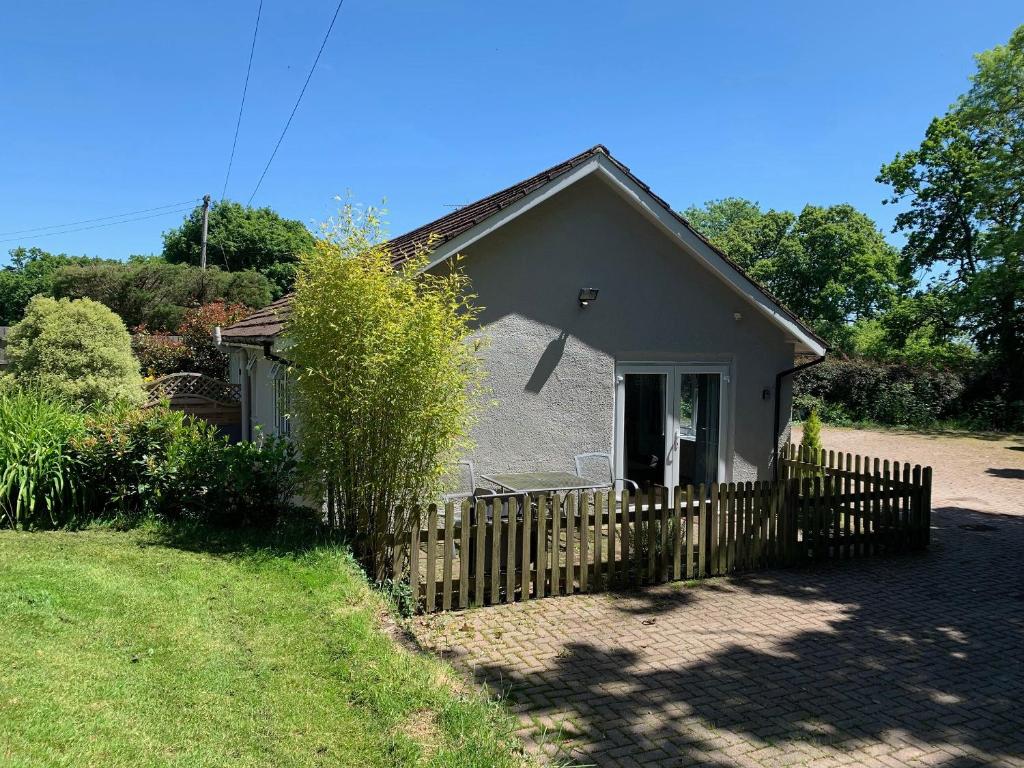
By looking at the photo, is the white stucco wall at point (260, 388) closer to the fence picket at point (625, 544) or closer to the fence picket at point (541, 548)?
the fence picket at point (541, 548)

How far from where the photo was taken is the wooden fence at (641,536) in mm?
6812

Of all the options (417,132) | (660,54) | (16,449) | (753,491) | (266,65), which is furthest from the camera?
Result: (660,54)

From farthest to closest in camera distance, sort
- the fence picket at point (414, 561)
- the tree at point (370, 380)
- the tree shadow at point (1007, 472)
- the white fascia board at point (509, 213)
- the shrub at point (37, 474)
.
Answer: the tree shadow at point (1007, 472) → the white fascia board at point (509, 213) → the shrub at point (37, 474) → the fence picket at point (414, 561) → the tree at point (370, 380)

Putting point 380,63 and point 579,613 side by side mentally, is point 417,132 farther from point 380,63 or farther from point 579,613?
point 579,613

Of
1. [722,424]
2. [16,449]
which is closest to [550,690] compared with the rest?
[16,449]

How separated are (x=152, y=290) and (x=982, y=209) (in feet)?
115

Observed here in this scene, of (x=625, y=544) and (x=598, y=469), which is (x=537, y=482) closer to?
(x=625, y=544)

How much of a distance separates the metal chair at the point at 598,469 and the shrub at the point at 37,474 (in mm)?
6293

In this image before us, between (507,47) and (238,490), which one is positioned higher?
(507,47)

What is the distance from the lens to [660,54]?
1387 cm

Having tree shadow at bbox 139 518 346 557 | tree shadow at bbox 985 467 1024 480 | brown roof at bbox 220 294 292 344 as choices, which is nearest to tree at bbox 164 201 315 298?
brown roof at bbox 220 294 292 344

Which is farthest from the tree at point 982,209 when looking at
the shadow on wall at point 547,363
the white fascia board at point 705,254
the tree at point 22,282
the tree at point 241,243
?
the tree at point 22,282

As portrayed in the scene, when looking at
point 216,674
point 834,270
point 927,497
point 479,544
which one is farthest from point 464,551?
point 834,270

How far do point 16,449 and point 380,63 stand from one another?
305 inches
